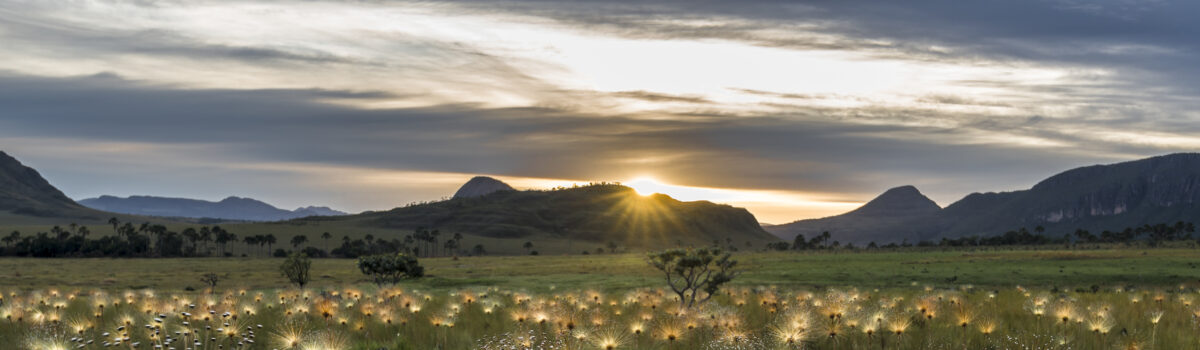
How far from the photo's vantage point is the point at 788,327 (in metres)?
13.0

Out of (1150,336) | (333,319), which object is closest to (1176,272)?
(1150,336)

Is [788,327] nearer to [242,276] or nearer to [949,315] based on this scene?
[949,315]

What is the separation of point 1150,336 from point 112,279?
10521cm

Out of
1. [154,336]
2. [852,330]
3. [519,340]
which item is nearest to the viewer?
[519,340]

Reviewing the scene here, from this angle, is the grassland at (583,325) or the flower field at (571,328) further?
the grassland at (583,325)

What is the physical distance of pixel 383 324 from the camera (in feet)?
60.1

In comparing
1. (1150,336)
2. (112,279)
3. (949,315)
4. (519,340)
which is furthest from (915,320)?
(112,279)

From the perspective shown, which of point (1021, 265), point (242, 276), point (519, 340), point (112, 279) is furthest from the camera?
point (242, 276)

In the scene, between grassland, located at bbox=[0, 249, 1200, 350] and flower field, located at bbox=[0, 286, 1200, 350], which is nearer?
flower field, located at bbox=[0, 286, 1200, 350]

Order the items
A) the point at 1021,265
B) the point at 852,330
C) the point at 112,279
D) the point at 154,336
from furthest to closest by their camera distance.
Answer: the point at 112,279 < the point at 1021,265 < the point at 852,330 < the point at 154,336

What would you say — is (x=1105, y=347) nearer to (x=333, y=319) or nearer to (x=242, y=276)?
(x=333, y=319)

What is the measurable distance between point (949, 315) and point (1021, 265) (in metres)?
76.0

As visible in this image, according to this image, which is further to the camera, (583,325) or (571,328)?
(583,325)

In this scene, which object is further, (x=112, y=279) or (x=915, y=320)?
(x=112, y=279)
